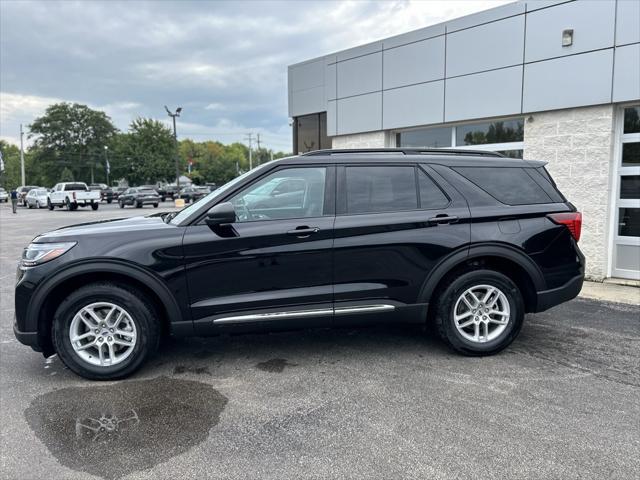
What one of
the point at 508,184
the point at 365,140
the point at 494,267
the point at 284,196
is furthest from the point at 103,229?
the point at 365,140

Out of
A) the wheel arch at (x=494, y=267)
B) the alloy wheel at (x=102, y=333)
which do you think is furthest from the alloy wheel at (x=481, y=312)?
the alloy wheel at (x=102, y=333)

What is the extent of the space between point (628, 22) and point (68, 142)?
8322cm

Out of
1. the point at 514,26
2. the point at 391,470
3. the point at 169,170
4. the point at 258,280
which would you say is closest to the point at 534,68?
the point at 514,26

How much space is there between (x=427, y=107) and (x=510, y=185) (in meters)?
5.78

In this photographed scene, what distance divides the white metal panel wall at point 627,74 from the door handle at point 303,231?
5.80 metres

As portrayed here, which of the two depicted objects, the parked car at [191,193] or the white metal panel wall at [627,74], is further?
the parked car at [191,193]

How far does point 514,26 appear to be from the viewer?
8.27m

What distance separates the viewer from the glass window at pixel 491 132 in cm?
868

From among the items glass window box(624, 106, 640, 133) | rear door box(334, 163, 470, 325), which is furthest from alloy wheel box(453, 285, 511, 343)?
glass window box(624, 106, 640, 133)

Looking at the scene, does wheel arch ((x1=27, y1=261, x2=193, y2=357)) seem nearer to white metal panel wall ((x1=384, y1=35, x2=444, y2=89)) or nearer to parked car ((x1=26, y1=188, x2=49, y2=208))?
white metal panel wall ((x1=384, y1=35, x2=444, y2=89))

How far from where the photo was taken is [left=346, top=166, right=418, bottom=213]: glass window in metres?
4.19

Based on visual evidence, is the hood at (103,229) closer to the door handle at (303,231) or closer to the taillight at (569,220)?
the door handle at (303,231)

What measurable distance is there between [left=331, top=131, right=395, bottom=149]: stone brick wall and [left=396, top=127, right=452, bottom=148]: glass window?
0.30 metres

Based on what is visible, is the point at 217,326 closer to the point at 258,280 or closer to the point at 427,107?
the point at 258,280
